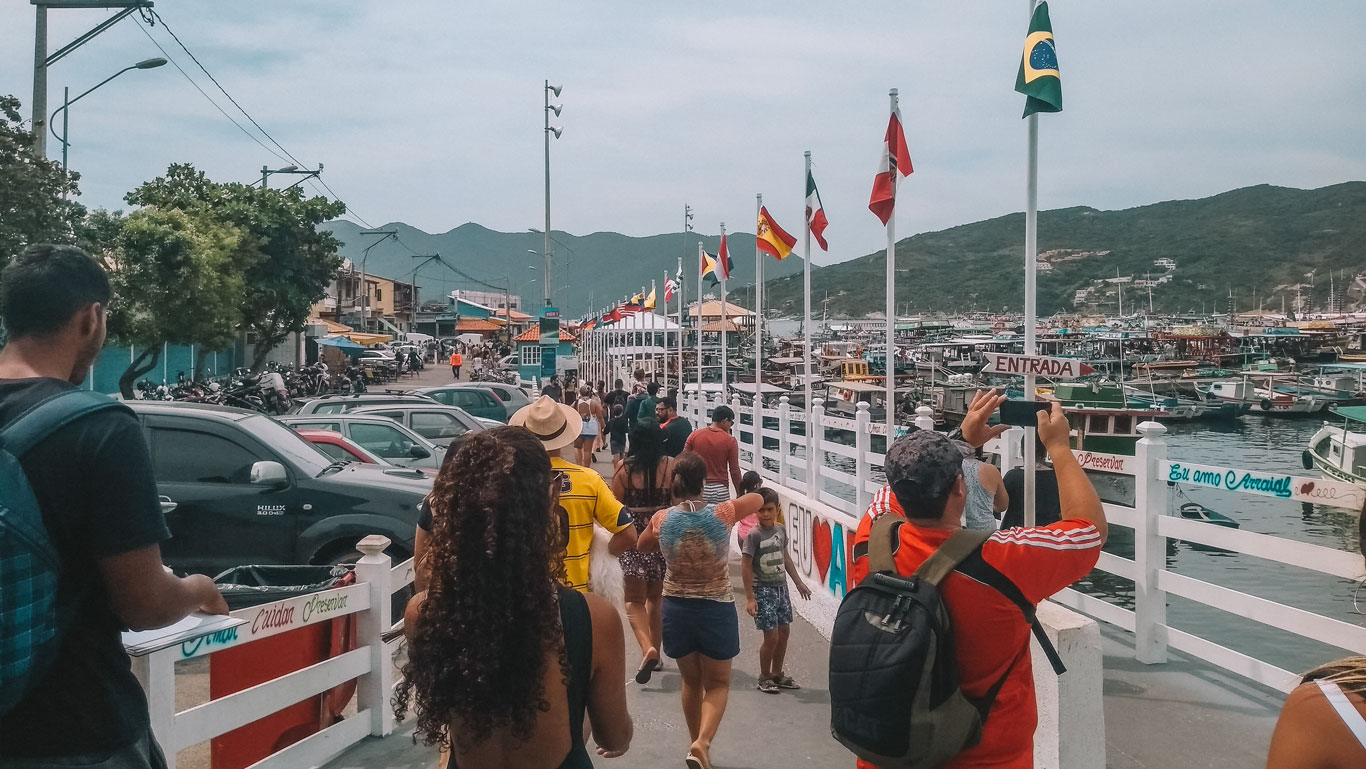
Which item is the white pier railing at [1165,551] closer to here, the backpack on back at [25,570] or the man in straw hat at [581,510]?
the man in straw hat at [581,510]

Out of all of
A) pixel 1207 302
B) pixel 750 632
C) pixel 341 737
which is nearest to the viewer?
pixel 341 737

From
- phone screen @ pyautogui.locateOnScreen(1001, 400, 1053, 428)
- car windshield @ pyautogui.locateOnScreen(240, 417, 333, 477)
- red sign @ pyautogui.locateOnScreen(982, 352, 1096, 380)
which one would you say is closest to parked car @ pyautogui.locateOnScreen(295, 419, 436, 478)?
car windshield @ pyautogui.locateOnScreen(240, 417, 333, 477)

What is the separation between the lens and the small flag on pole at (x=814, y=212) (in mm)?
16422

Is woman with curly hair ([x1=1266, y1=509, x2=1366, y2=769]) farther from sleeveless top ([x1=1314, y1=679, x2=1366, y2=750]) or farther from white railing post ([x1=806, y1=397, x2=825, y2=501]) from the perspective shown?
white railing post ([x1=806, y1=397, x2=825, y2=501])

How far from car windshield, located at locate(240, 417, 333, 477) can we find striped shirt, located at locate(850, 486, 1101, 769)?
618 cm

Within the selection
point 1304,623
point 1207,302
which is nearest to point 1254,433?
point 1304,623

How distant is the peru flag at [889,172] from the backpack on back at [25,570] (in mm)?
9712

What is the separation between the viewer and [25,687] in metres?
2.31

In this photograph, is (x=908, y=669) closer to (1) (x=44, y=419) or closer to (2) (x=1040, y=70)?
(1) (x=44, y=419)

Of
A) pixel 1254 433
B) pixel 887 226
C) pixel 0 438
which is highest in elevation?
pixel 887 226

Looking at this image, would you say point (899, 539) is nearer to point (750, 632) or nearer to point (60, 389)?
point (60, 389)

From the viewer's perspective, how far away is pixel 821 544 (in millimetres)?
8914

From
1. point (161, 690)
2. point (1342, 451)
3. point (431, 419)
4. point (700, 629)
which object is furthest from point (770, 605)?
point (1342, 451)

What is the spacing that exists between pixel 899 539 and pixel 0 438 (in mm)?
2318
